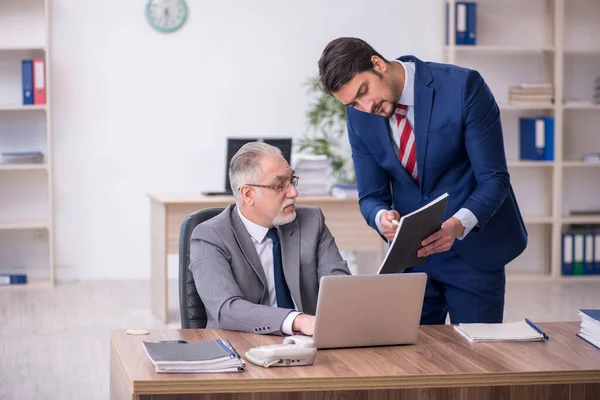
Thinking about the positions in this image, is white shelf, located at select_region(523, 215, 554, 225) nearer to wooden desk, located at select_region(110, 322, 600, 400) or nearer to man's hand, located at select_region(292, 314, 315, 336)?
wooden desk, located at select_region(110, 322, 600, 400)

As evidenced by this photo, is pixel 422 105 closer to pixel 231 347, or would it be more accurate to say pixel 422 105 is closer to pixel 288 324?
pixel 288 324

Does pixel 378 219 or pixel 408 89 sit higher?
pixel 408 89

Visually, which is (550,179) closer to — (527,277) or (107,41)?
(527,277)

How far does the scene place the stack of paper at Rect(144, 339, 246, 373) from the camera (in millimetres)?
1976

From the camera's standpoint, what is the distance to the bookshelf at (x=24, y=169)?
6.70 meters

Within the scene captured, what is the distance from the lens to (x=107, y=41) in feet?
22.5

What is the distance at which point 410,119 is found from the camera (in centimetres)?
281

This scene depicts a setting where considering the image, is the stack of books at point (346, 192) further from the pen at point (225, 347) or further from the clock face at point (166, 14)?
the pen at point (225, 347)

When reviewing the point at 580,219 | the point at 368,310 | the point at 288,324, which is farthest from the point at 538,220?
the point at 368,310

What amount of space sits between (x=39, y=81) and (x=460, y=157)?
4.47 m

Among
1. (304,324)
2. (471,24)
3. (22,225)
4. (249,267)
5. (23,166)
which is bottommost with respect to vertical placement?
(22,225)

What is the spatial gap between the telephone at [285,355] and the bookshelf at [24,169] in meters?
4.85

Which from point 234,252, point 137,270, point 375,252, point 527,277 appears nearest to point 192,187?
point 137,270

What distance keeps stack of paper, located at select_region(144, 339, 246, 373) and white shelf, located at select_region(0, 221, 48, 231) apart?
15.3ft
